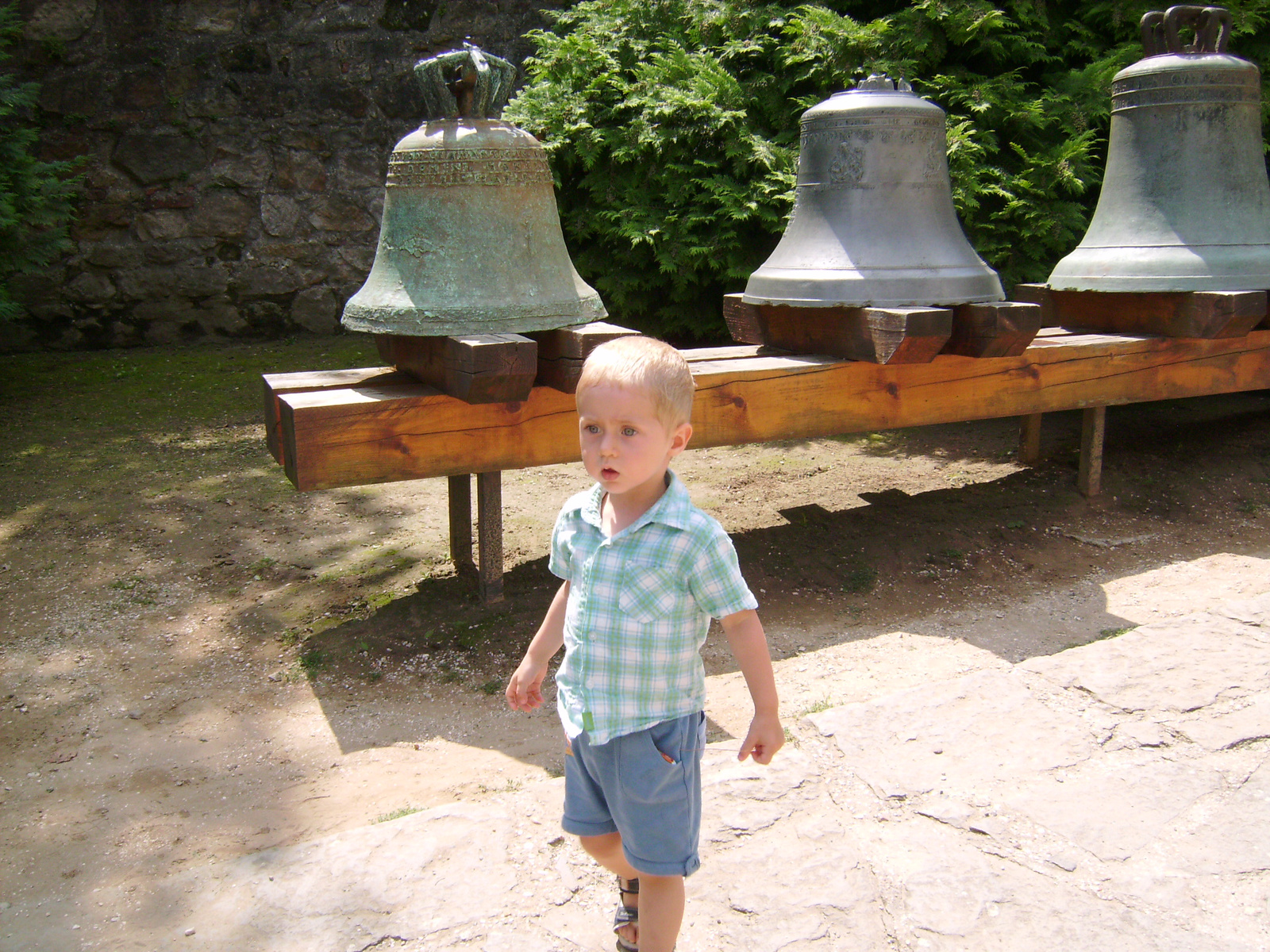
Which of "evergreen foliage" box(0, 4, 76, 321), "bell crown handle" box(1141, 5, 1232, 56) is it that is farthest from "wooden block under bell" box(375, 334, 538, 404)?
"evergreen foliage" box(0, 4, 76, 321)

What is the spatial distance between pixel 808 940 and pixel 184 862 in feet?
3.95

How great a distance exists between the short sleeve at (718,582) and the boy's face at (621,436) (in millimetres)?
148

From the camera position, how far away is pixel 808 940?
5.60 ft

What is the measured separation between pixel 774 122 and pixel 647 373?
391cm

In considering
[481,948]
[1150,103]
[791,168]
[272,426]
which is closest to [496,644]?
[272,426]

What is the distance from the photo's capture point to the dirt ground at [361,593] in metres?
2.31

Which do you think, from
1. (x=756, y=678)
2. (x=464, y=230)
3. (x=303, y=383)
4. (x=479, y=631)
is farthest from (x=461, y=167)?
(x=756, y=678)

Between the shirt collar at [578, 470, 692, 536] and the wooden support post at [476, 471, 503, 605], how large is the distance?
1.44 metres

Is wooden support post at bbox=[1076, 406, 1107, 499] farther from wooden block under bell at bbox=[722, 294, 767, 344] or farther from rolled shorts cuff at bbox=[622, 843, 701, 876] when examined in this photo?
rolled shorts cuff at bbox=[622, 843, 701, 876]

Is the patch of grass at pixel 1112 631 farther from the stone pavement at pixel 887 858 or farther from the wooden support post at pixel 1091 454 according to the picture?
the wooden support post at pixel 1091 454

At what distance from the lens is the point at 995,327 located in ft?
10.9

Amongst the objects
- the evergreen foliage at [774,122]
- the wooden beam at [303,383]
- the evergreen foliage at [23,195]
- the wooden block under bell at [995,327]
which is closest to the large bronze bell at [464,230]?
the wooden beam at [303,383]

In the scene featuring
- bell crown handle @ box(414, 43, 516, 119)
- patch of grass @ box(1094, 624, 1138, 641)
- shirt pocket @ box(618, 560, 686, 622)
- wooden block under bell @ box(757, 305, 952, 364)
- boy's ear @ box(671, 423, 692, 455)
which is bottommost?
patch of grass @ box(1094, 624, 1138, 641)

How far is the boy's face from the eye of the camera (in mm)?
1527
